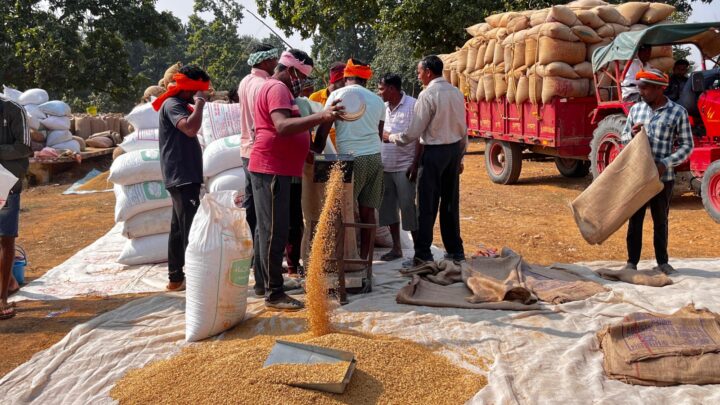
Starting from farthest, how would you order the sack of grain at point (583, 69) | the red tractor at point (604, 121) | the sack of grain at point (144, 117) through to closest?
the sack of grain at point (583, 69) → the red tractor at point (604, 121) → the sack of grain at point (144, 117)

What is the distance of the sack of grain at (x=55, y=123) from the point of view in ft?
41.2

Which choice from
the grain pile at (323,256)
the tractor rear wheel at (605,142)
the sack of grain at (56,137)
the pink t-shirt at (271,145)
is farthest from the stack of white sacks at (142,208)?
the sack of grain at (56,137)

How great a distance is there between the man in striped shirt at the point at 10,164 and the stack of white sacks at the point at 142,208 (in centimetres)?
119

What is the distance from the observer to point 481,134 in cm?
1090

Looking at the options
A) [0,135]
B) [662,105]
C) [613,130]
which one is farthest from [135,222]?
[613,130]

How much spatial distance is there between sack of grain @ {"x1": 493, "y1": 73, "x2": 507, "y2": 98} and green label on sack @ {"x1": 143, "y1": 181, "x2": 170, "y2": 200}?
6124 millimetres

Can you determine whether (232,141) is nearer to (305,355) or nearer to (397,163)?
(397,163)

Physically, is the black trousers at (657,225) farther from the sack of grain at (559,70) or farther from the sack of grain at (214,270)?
Result: the sack of grain at (559,70)

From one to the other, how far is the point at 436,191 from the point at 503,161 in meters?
6.06

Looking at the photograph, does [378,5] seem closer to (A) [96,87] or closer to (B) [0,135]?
(A) [96,87]

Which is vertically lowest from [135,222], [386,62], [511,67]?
[135,222]

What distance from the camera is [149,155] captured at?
5.56 meters

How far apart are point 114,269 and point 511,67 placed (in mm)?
6597

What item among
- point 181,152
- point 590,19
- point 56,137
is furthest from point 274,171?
point 56,137
